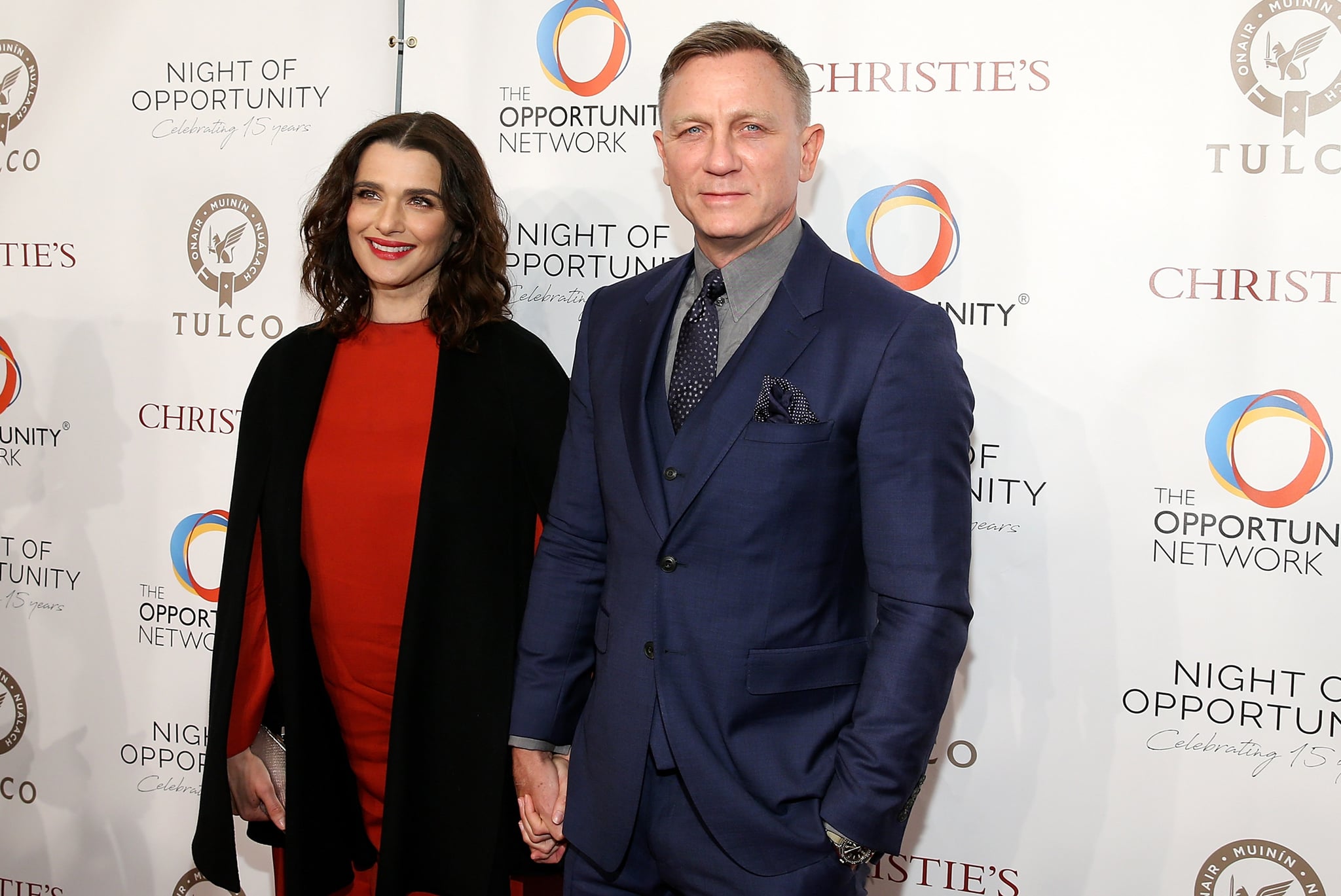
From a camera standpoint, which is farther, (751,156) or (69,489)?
(69,489)

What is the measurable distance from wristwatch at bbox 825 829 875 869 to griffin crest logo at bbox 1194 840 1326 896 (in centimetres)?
120

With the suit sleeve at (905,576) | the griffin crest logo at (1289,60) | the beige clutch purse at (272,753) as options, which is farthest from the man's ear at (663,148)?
the beige clutch purse at (272,753)

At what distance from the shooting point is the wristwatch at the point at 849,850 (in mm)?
1497

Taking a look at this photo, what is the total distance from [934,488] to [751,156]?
0.58m

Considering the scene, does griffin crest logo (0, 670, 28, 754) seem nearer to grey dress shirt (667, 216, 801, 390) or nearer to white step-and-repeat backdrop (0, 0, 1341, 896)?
white step-and-repeat backdrop (0, 0, 1341, 896)

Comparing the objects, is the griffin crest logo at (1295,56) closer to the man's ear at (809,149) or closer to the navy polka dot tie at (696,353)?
the man's ear at (809,149)

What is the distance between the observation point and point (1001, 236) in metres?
2.33

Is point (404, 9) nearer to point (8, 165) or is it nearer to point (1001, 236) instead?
point (8, 165)

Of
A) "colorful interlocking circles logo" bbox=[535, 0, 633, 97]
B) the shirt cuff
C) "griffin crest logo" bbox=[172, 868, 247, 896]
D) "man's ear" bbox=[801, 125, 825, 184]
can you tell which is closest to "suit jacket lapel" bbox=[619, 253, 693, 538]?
"man's ear" bbox=[801, 125, 825, 184]

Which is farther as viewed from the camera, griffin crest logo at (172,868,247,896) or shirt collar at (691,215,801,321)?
griffin crest logo at (172,868,247,896)

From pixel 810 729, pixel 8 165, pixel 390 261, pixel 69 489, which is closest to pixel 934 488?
pixel 810 729

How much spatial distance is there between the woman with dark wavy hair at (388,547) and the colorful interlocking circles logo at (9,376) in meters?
1.33

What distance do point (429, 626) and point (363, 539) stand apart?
0.22 m

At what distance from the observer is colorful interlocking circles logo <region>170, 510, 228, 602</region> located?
2891mm
